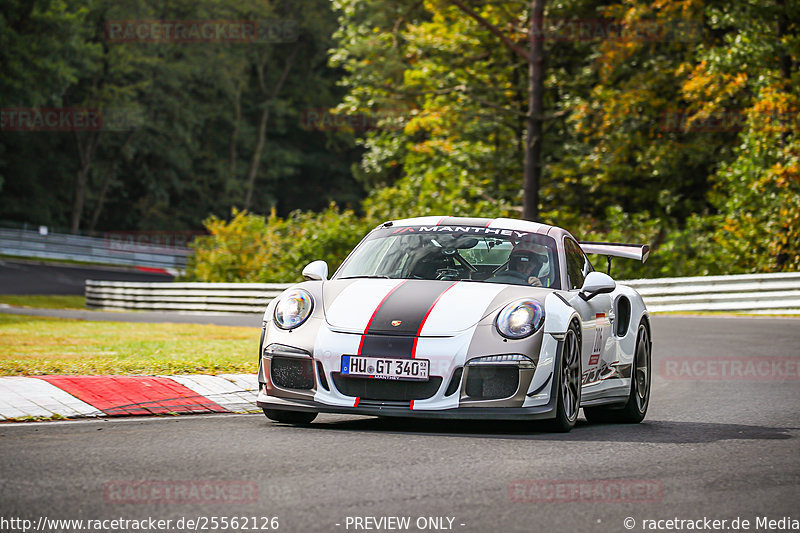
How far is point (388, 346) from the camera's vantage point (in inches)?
316

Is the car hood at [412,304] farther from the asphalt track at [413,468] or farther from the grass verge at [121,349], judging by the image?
the grass verge at [121,349]

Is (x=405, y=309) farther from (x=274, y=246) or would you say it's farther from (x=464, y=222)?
(x=274, y=246)

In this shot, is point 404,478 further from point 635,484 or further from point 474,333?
point 474,333

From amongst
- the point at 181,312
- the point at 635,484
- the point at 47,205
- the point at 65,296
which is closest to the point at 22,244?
the point at 47,205

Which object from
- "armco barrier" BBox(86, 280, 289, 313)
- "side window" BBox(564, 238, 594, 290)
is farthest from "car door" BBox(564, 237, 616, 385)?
"armco barrier" BBox(86, 280, 289, 313)

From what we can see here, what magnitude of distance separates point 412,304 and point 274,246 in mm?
27386

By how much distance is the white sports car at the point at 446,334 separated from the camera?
8.01 m

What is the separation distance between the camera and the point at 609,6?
3388 centimetres

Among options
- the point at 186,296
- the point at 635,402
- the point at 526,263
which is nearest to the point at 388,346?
the point at 526,263

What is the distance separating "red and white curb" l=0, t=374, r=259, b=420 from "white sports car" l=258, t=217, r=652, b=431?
3.92ft

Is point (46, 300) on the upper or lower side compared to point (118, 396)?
lower

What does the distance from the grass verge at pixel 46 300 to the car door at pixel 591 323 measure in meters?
27.8

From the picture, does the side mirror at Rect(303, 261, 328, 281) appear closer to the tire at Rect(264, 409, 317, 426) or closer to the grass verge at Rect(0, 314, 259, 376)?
the tire at Rect(264, 409, 317, 426)

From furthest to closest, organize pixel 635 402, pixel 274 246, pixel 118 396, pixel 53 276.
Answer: pixel 53 276 → pixel 274 246 → pixel 635 402 → pixel 118 396
